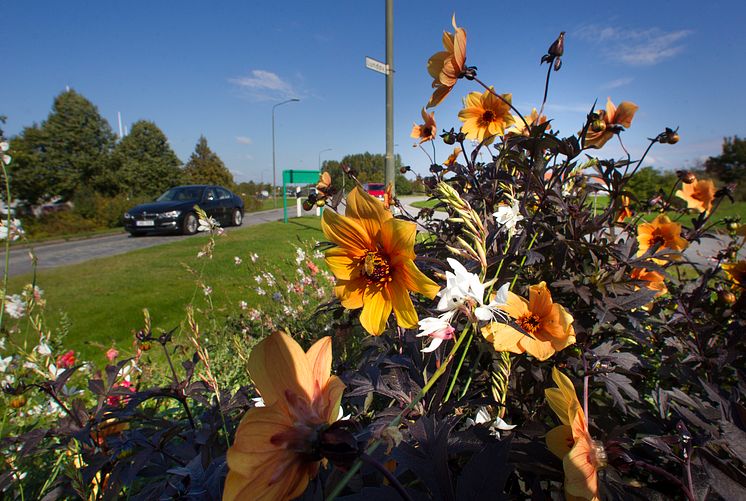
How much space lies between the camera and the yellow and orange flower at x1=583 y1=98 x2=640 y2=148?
1.20 metres

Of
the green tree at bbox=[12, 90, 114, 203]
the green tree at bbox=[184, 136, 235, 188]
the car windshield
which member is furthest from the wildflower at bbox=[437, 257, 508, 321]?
the green tree at bbox=[184, 136, 235, 188]

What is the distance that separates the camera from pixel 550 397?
0.53 m

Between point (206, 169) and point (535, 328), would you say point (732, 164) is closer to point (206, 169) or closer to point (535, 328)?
point (535, 328)

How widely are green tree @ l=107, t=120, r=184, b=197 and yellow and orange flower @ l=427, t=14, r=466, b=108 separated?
2883 cm

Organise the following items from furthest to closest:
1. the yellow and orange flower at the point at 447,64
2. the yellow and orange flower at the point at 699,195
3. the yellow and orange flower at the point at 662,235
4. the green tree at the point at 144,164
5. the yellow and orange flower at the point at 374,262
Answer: the green tree at the point at 144,164 → the yellow and orange flower at the point at 699,195 → the yellow and orange flower at the point at 662,235 → the yellow and orange flower at the point at 447,64 → the yellow and orange flower at the point at 374,262

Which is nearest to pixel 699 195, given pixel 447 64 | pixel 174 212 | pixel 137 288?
pixel 447 64

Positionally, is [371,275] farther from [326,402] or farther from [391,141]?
[391,141]

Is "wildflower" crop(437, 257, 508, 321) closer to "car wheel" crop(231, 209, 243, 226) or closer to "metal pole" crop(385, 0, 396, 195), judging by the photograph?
"metal pole" crop(385, 0, 396, 195)

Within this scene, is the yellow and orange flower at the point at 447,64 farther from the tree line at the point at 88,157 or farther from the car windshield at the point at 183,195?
the tree line at the point at 88,157

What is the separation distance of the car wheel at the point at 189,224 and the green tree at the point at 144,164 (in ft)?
57.6

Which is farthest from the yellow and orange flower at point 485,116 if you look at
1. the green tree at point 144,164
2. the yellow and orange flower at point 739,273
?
the green tree at point 144,164

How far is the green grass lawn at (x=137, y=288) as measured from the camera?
3539mm

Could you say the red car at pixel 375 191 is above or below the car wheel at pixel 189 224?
above

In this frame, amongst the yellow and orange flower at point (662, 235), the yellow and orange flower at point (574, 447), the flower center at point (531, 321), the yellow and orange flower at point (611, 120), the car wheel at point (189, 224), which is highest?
the yellow and orange flower at point (611, 120)
